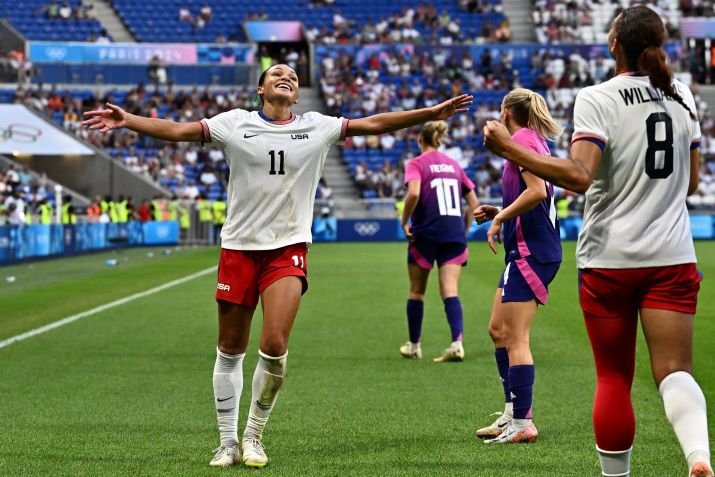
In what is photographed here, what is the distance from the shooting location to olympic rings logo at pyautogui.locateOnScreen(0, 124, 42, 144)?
42.4m

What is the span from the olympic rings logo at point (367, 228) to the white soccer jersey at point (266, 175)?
37.6 metres

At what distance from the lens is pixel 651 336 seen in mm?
4684

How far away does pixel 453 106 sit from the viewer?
640cm

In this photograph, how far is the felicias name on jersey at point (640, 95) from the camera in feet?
15.3

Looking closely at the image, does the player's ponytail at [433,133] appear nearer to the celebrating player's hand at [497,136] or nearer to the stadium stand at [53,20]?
the celebrating player's hand at [497,136]

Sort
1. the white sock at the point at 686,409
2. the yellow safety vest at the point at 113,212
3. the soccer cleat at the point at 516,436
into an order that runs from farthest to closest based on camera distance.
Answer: the yellow safety vest at the point at 113,212, the soccer cleat at the point at 516,436, the white sock at the point at 686,409

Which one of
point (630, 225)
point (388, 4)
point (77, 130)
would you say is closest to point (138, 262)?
point (77, 130)

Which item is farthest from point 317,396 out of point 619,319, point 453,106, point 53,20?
point 53,20

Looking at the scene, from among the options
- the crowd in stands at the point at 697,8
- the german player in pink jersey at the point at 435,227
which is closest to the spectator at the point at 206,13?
the crowd in stands at the point at 697,8

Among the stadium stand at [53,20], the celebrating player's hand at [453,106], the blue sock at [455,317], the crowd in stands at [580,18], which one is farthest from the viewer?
the crowd in stands at [580,18]

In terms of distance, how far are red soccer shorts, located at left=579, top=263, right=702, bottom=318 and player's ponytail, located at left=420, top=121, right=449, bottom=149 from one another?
5.98m

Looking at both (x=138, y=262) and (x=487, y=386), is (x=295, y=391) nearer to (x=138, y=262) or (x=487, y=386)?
(x=487, y=386)

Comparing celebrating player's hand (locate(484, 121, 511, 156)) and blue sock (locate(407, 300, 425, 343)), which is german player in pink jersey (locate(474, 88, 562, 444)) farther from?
blue sock (locate(407, 300, 425, 343))

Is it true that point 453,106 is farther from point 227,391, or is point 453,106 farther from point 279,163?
point 227,391
